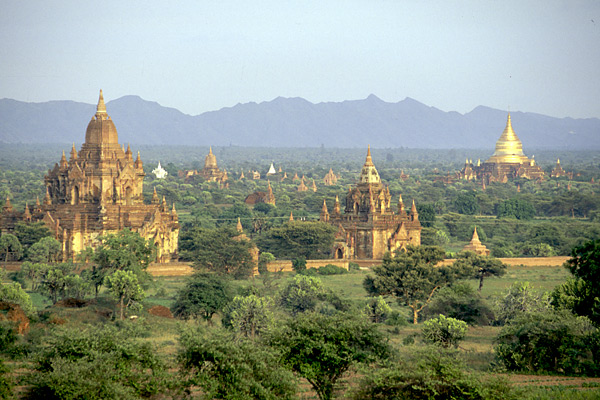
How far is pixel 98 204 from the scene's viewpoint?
56969 millimetres

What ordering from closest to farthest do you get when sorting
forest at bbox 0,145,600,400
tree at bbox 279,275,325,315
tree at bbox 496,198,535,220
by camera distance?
1. forest at bbox 0,145,600,400
2. tree at bbox 279,275,325,315
3. tree at bbox 496,198,535,220

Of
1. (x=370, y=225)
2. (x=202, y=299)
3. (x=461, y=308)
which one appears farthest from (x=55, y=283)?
(x=370, y=225)

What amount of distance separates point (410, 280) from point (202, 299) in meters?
9.90

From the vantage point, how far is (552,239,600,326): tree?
3294cm

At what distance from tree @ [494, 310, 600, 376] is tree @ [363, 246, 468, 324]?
12.3 metres

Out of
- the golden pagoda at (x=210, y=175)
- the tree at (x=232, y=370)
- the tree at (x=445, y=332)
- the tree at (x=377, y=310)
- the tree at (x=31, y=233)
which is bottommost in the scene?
the golden pagoda at (x=210, y=175)

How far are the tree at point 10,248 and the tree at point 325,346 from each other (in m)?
29.0

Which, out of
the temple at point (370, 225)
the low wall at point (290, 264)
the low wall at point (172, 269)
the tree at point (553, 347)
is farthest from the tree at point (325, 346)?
the temple at point (370, 225)

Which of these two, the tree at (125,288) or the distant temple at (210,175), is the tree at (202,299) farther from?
the distant temple at (210,175)

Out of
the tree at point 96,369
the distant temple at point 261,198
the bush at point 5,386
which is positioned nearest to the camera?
the tree at point 96,369

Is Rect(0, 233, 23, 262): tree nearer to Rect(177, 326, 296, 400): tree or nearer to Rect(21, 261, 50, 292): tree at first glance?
Rect(21, 261, 50, 292): tree

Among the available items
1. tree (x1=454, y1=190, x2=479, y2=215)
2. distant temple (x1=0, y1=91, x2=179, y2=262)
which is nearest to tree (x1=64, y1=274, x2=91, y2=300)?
distant temple (x1=0, y1=91, x2=179, y2=262)

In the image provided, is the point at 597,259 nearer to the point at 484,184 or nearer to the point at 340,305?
the point at 340,305

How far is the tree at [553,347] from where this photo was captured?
94.7 ft
